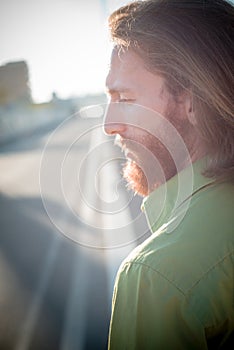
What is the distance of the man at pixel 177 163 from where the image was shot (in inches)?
50.9

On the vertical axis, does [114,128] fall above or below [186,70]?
below

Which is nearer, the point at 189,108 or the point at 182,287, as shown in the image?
the point at 182,287

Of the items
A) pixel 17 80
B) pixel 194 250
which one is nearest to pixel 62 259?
pixel 194 250

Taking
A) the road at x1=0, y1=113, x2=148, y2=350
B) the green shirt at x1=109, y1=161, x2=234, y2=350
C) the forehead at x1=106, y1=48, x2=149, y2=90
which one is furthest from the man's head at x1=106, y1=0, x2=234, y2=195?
the road at x1=0, y1=113, x2=148, y2=350

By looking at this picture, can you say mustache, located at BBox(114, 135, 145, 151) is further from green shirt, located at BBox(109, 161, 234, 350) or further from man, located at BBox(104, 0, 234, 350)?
green shirt, located at BBox(109, 161, 234, 350)

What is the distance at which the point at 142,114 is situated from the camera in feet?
6.13

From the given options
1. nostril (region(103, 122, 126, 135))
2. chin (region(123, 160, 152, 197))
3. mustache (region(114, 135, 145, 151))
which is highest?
nostril (region(103, 122, 126, 135))

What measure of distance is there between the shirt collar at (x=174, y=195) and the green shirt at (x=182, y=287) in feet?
0.38

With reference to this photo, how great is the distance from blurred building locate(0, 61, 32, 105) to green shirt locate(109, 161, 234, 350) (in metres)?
42.2

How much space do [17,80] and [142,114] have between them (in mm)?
48756

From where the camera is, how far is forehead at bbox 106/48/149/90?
1.88 metres

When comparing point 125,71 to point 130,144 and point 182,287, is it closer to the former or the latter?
point 130,144

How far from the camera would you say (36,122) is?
52.1m

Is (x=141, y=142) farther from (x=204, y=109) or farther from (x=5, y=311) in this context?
(x=5, y=311)
